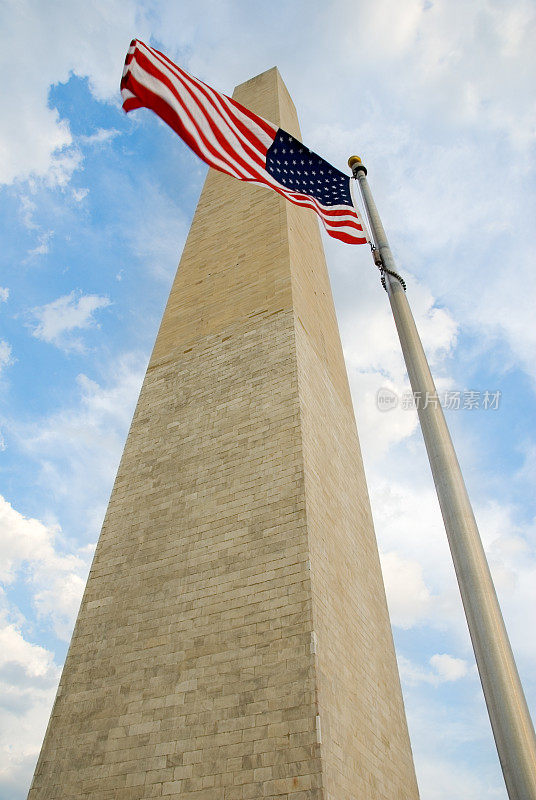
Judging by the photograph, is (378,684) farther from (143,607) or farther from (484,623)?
(484,623)

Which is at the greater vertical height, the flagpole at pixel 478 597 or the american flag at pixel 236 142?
the american flag at pixel 236 142

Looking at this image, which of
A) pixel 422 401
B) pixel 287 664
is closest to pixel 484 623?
pixel 422 401

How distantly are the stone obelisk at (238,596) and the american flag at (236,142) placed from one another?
280cm

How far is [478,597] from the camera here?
420 centimetres

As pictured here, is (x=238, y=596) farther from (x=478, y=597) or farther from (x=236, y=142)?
(x=236, y=142)

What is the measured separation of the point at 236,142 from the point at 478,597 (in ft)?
22.4

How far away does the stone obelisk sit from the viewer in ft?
20.5

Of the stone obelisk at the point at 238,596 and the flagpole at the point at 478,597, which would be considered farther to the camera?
the stone obelisk at the point at 238,596

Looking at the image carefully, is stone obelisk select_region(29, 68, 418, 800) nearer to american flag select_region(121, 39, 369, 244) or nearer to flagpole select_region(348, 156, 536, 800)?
flagpole select_region(348, 156, 536, 800)

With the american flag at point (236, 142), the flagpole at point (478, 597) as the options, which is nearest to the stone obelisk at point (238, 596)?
the flagpole at point (478, 597)

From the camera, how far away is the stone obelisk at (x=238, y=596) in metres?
6.24

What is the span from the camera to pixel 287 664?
252 inches

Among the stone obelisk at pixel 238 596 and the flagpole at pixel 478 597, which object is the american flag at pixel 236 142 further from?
the stone obelisk at pixel 238 596

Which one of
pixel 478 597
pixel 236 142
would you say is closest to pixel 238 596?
pixel 478 597
